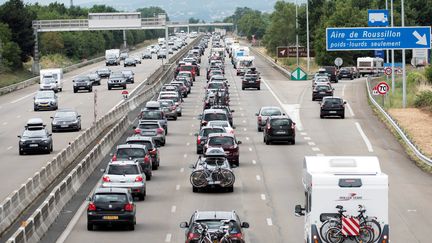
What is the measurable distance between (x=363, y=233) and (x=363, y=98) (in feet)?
216

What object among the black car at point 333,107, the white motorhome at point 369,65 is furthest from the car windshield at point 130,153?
the white motorhome at point 369,65

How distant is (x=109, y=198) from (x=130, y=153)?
1226 centimetres

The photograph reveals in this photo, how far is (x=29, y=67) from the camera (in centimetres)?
15938

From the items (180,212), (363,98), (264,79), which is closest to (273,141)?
(180,212)

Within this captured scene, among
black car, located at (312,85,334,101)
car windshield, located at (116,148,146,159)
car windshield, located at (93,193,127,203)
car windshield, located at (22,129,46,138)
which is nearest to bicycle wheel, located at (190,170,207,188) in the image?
car windshield, located at (116,148,146,159)

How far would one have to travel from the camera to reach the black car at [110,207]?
104 ft

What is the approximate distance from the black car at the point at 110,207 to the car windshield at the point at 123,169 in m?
6.62

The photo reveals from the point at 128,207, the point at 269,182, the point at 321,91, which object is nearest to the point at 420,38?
the point at 321,91

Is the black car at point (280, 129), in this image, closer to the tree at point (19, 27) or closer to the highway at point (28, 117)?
the highway at point (28, 117)

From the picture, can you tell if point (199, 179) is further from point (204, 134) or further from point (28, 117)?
point (28, 117)

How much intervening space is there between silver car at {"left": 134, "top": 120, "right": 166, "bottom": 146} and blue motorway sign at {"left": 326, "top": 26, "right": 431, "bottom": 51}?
16152 millimetres

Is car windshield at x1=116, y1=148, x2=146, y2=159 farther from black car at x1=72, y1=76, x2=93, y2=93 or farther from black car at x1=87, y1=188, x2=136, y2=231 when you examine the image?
black car at x1=72, y1=76, x2=93, y2=93

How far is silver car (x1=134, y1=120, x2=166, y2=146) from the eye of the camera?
56912 millimetres

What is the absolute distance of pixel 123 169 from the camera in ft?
127
